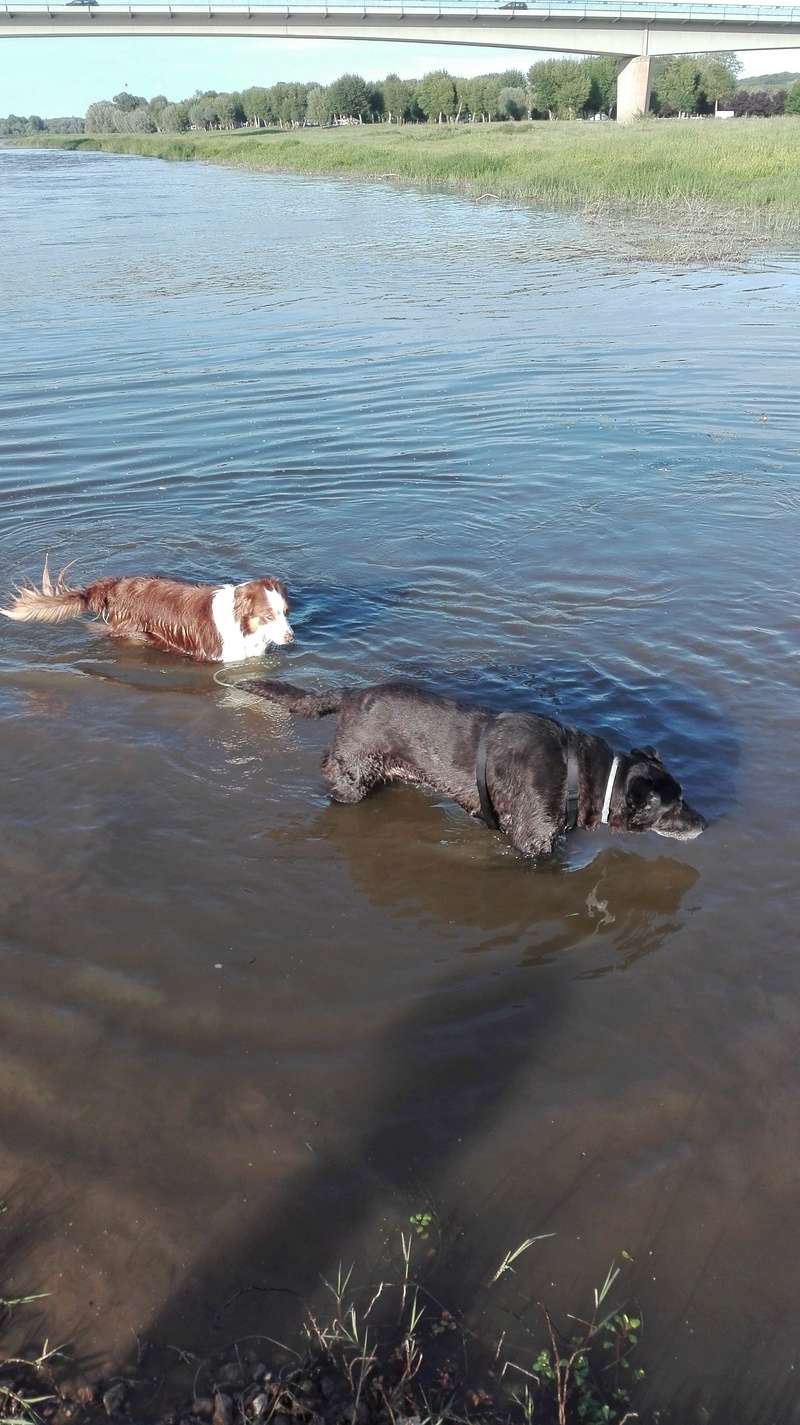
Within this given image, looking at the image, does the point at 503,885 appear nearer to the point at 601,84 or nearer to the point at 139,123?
the point at 601,84

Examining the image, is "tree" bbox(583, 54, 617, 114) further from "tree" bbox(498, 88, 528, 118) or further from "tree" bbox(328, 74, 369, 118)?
"tree" bbox(328, 74, 369, 118)

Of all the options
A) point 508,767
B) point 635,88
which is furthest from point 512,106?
point 508,767

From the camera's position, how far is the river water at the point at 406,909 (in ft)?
10.8

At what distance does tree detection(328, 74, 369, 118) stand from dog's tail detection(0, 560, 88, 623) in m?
121

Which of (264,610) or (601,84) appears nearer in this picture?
(264,610)

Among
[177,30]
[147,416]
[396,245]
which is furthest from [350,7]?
[147,416]

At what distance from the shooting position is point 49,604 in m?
7.59

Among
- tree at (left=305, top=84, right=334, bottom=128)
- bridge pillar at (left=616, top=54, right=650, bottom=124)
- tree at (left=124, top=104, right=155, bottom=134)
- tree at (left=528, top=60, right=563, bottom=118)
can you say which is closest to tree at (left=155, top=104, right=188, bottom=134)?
tree at (left=124, top=104, right=155, bottom=134)

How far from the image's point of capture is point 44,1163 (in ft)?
11.6

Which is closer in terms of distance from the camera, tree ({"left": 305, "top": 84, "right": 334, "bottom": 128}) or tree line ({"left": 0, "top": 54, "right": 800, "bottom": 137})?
tree line ({"left": 0, "top": 54, "right": 800, "bottom": 137})

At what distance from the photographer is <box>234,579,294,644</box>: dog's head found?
23.0 ft

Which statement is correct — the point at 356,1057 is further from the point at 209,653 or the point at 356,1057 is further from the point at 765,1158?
the point at 209,653

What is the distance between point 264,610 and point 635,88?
8544 centimetres

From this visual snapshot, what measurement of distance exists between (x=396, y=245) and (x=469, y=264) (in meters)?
4.16
